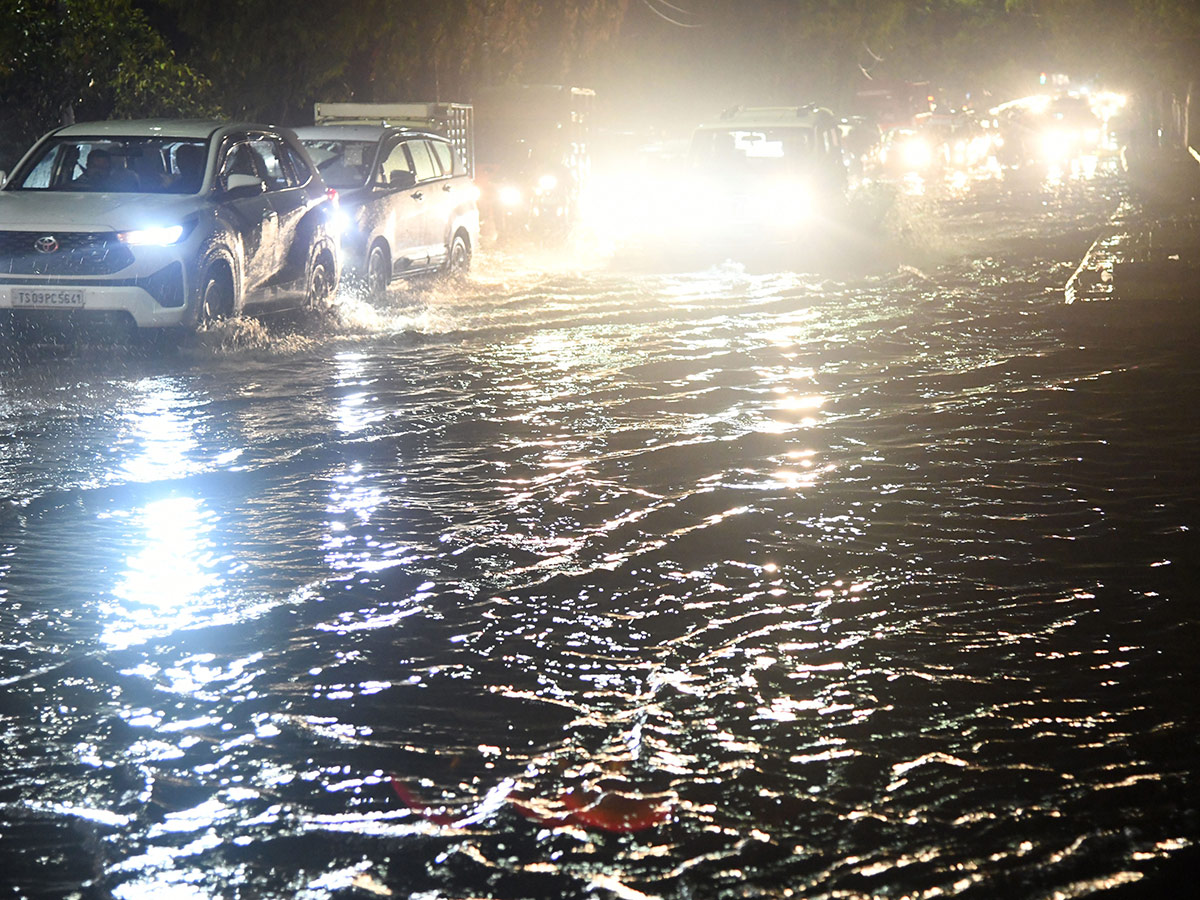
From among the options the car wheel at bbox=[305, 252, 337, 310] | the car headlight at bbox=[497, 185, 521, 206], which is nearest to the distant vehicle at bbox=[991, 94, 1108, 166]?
the car headlight at bbox=[497, 185, 521, 206]

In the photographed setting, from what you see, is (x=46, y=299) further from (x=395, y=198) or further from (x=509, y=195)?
(x=509, y=195)

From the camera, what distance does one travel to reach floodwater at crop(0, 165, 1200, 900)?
412cm

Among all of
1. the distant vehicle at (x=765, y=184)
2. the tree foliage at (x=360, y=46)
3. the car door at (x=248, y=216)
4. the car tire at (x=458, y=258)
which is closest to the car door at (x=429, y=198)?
the car tire at (x=458, y=258)

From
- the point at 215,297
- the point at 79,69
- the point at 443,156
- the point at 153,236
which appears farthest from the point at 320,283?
the point at 79,69

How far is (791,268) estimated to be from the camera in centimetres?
2003

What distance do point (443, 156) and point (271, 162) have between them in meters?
4.25

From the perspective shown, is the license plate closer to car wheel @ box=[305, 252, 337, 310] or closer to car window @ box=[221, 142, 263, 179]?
car window @ box=[221, 142, 263, 179]

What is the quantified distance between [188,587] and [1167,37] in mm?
48448

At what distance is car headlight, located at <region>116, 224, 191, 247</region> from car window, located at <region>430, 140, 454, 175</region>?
254 inches

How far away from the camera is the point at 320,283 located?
15.2m

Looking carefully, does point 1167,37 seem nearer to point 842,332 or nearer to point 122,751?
point 842,332

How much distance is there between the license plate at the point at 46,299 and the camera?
12.5 meters

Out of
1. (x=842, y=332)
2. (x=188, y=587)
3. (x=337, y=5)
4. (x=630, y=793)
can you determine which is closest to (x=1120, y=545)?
(x=630, y=793)

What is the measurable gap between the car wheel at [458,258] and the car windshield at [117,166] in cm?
534
